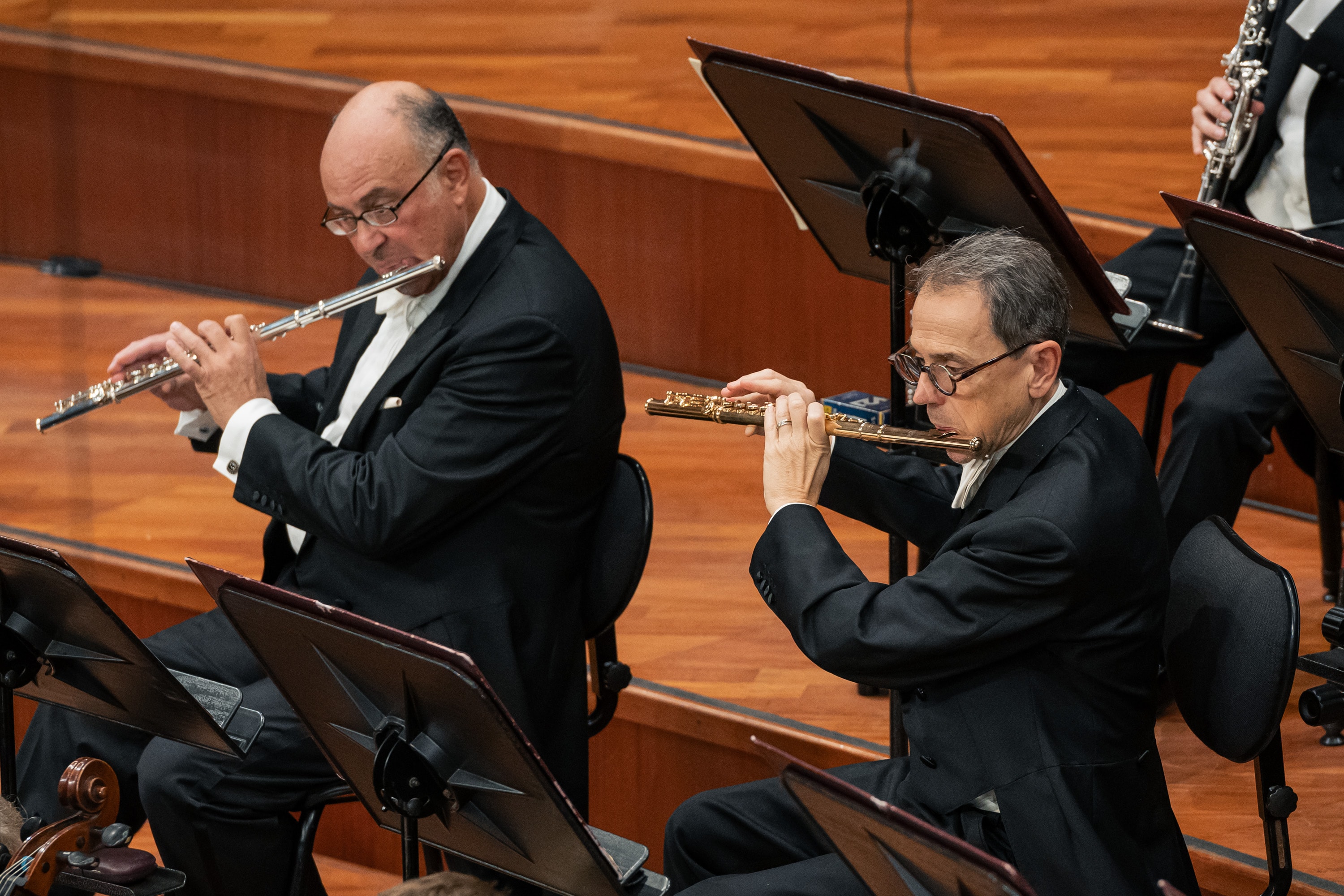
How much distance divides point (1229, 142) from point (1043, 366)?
0.97 m

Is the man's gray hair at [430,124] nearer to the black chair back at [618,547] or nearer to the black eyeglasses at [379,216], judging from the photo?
the black eyeglasses at [379,216]

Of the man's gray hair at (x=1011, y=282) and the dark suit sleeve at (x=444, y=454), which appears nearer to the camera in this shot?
the man's gray hair at (x=1011, y=282)

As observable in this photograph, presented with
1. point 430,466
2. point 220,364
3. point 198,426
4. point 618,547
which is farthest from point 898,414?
point 198,426

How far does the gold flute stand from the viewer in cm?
185

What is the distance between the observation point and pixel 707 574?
125 inches

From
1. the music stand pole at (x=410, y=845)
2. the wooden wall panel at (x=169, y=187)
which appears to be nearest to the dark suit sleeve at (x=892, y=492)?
the music stand pole at (x=410, y=845)

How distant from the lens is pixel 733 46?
4.42 m

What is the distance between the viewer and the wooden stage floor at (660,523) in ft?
7.98

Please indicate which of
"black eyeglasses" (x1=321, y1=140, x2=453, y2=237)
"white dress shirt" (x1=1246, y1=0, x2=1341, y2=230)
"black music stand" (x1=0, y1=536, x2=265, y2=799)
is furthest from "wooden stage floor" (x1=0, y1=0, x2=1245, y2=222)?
"black music stand" (x1=0, y1=536, x2=265, y2=799)

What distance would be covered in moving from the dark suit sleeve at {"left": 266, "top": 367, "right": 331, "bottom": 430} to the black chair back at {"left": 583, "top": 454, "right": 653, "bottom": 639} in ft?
1.76

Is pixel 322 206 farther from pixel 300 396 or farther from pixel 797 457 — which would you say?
pixel 797 457

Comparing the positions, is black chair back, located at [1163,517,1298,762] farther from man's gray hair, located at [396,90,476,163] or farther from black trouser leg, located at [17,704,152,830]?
black trouser leg, located at [17,704,152,830]

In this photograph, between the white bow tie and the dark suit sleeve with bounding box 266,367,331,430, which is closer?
the white bow tie

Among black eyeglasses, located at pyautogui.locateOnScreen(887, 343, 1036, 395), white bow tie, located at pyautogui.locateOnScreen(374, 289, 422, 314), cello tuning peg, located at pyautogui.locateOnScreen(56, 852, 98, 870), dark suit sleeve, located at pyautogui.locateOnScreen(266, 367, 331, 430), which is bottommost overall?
cello tuning peg, located at pyautogui.locateOnScreen(56, 852, 98, 870)
